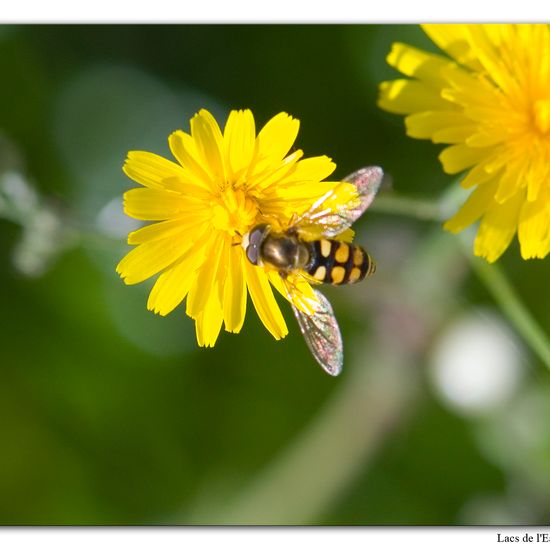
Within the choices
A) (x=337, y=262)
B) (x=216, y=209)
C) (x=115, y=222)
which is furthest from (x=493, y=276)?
(x=115, y=222)

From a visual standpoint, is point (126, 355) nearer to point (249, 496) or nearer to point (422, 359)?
point (249, 496)

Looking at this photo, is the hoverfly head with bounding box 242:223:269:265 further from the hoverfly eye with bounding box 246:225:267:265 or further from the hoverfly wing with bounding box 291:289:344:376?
the hoverfly wing with bounding box 291:289:344:376

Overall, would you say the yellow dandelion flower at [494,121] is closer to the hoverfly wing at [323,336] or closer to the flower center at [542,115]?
the flower center at [542,115]

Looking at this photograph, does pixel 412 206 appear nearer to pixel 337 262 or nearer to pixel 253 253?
pixel 337 262

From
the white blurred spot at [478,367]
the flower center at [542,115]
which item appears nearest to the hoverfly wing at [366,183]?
the flower center at [542,115]

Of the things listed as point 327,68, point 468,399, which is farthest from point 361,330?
point 327,68

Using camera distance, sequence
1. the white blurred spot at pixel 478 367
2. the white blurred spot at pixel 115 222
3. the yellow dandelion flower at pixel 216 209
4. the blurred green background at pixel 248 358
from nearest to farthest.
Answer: the yellow dandelion flower at pixel 216 209, the white blurred spot at pixel 115 222, the blurred green background at pixel 248 358, the white blurred spot at pixel 478 367
